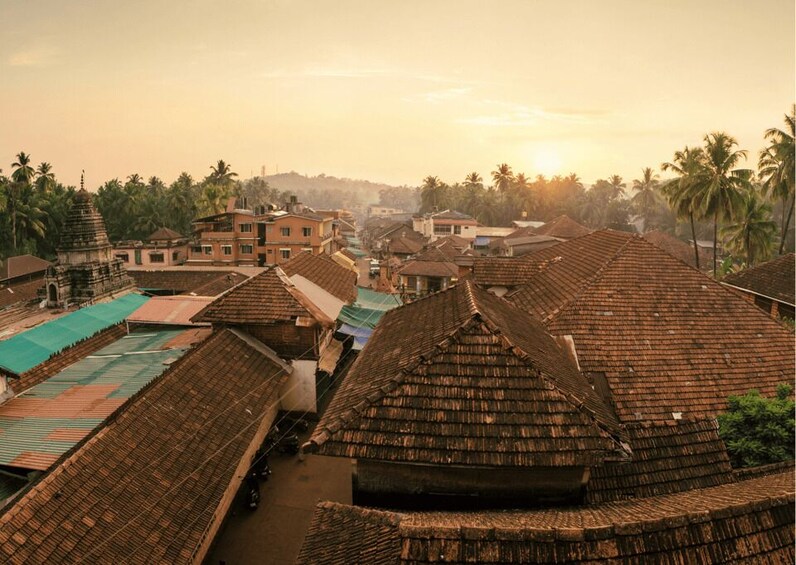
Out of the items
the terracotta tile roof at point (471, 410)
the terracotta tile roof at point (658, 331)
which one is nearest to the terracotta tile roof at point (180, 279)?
the terracotta tile roof at point (658, 331)

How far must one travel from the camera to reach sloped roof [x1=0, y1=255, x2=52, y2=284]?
158 feet

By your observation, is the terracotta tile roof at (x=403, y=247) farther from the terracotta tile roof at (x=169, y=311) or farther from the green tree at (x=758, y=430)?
the green tree at (x=758, y=430)

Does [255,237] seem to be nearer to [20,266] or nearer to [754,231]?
[20,266]

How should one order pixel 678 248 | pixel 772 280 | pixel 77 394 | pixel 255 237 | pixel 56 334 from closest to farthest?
pixel 77 394, pixel 56 334, pixel 772 280, pixel 255 237, pixel 678 248

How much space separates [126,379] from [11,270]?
46249 mm

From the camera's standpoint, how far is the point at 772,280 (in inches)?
1088

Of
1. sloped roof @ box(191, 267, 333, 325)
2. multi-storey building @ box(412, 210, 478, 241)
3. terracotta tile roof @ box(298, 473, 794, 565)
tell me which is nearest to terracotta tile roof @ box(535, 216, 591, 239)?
multi-storey building @ box(412, 210, 478, 241)

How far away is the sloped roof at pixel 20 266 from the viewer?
48125 mm

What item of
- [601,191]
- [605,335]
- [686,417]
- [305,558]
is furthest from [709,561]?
[601,191]

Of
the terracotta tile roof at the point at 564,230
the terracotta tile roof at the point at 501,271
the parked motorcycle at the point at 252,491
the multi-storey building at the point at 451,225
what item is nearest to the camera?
the parked motorcycle at the point at 252,491

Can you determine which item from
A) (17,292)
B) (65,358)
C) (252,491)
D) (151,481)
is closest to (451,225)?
(17,292)

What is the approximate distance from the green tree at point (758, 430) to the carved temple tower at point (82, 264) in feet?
102

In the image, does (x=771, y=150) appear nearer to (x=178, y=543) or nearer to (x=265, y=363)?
(x=265, y=363)

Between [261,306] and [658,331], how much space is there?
1372 centimetres
